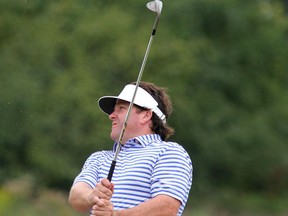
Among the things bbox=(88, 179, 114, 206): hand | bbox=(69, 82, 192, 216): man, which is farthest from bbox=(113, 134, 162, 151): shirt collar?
Answer: bbox=(88, 179, 114, 206): hand

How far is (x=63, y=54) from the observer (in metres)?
34.2

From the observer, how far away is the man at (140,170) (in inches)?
232

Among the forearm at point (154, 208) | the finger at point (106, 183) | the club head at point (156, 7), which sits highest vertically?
the club head at point (156, 7)

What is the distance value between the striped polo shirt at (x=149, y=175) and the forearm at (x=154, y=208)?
0.04 m

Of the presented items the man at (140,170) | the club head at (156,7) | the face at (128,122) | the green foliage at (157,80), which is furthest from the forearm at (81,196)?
the green foliage at (157,80)

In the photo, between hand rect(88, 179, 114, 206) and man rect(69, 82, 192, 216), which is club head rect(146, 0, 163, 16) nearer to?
man rect(69, 82, 192, 216)

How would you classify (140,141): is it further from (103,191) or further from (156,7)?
(156,7)

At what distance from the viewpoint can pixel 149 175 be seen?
6023mm

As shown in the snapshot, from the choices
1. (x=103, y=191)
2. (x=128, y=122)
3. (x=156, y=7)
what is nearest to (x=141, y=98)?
(x=128, y=122)

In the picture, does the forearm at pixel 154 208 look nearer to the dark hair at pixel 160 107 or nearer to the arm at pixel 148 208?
Answer: the arm at pixel 148 208

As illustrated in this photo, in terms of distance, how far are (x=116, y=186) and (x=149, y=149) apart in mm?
261

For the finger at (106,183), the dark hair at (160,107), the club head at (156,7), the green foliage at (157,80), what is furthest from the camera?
the green foliage at (157,80)

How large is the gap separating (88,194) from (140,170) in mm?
269

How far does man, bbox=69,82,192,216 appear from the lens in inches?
232
